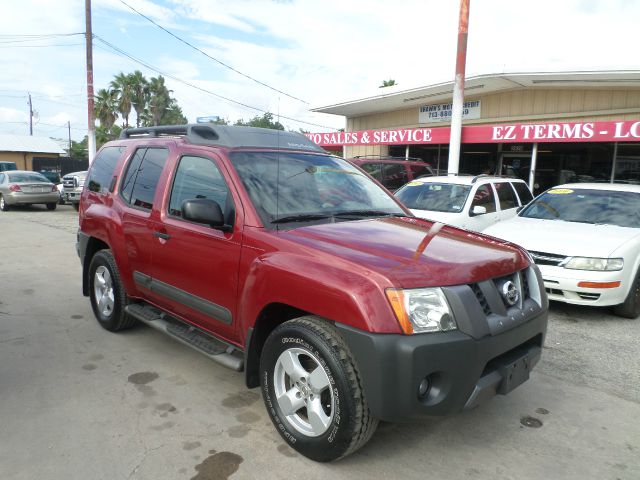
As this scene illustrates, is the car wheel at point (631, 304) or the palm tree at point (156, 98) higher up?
the palm tree at point (156, 98)

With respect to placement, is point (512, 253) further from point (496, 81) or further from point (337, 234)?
point (496, 81)

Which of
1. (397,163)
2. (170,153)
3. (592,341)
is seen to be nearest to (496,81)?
(397,163)

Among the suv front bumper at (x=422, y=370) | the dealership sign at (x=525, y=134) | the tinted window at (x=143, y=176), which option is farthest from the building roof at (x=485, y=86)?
the suv front bumper at (x=422, y=370)

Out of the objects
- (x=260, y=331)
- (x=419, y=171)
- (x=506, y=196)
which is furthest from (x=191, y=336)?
(x=419, y=171)

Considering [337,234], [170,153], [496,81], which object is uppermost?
[496,81]

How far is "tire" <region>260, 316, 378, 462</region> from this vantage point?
254 cm

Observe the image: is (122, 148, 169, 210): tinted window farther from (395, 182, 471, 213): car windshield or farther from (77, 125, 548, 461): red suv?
(395, 182, 471, 213): car windshield

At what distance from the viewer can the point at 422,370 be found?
7.81ft

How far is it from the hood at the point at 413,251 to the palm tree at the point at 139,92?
4092 cm

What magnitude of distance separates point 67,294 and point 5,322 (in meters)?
1.16

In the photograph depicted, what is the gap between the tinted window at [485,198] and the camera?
8102 millimetres

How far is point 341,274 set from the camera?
8.41 ft

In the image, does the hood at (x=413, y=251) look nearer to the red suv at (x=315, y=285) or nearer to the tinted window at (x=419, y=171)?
the red suv at (x=315, y=285)

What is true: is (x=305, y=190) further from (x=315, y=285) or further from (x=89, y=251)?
(x=89, y=251)
